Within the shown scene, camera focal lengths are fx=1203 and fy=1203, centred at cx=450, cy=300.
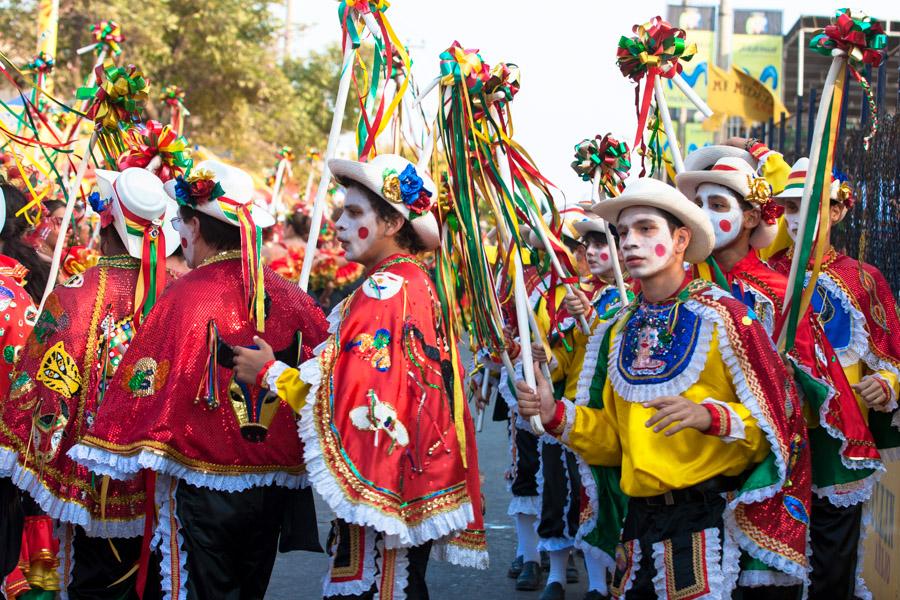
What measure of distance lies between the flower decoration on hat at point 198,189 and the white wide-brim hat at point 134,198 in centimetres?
55

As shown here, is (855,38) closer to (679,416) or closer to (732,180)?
(732,180)

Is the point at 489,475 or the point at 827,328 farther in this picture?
the point at 489,475

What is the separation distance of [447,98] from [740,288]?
5.03ft

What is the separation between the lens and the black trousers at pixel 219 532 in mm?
4492

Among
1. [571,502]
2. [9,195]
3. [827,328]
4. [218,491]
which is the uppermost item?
[9,195]

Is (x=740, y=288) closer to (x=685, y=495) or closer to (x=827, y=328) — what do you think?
(x=827, y=328)

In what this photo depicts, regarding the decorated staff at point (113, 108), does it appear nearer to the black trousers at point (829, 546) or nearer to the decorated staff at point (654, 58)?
the decorated staff at point (654, 58)

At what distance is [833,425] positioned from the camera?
201 inches

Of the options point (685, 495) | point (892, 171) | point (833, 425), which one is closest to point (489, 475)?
point (892, 171)

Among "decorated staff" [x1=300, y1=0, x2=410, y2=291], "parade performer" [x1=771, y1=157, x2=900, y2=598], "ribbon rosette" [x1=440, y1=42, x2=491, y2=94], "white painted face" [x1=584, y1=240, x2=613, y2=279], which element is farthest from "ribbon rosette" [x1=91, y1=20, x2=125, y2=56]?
"parade performer" [x1=771, y1=157, x2=900, y2=598]

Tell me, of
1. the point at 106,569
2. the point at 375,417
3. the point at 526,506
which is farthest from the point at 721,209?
the point at 106,569

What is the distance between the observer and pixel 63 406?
16.9 ft

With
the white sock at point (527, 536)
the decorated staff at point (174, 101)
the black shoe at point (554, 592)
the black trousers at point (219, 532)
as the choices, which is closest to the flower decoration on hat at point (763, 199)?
the black trousers at point (219, 532)

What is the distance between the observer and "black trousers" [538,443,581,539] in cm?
666
